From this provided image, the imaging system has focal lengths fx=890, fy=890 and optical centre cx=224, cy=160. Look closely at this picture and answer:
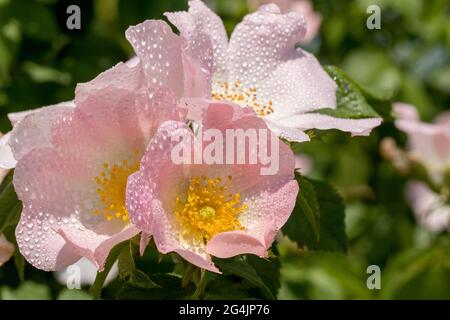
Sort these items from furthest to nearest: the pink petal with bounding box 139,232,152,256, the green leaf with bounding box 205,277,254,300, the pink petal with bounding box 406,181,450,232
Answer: the pink petal with bounding box 406,181,450,232 → the green leaf with bounding box 205,277,254,300 → the pink petal with bounding box 139,232,152,256

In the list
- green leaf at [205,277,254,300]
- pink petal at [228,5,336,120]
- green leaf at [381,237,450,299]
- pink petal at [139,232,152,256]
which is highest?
pink petal at [228,5,336,120]

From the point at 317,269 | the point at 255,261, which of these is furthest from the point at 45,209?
the point at 317,269

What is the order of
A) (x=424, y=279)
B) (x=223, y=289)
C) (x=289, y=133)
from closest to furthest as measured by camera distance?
(x=289, y=133)
(x=223, y=289)
(x=424, y=279)

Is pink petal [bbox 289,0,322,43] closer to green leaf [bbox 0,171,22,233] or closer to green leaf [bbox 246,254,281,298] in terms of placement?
green leaf [bbox 246,254,281,298]

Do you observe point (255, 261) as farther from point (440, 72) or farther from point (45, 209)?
point (440, 72)

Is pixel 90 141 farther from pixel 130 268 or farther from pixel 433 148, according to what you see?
pixel 433 148

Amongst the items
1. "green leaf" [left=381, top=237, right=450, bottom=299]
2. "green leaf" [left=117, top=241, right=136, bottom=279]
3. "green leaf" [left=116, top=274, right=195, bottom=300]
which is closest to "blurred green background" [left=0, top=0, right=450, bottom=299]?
"green leaf" [left=381, top=237, right=450, bottom=299]

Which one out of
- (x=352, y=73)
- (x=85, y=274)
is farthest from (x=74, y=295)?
(x=352, y=73)
